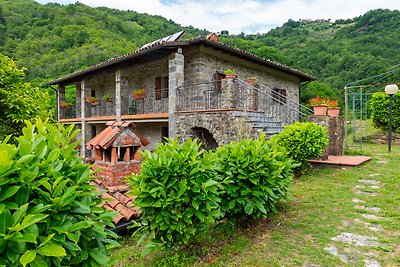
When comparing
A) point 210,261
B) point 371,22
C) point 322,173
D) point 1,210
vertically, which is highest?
point 371,22

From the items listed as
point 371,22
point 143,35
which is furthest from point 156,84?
point 371,22

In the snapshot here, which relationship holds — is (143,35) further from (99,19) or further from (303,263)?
(303,263)

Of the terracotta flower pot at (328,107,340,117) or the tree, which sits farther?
the terracotta flower pot at (328,107,340,117)

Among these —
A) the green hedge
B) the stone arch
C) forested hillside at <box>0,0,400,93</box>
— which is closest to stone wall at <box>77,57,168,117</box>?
the stone arch

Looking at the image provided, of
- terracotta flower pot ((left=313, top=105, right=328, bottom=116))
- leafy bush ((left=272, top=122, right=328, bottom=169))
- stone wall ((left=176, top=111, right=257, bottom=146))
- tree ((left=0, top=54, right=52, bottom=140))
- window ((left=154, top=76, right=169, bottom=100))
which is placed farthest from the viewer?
window ((left=154, top=76, right=169, bottom=100))

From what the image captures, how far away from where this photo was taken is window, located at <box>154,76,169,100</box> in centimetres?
1252

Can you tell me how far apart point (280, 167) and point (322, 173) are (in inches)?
152

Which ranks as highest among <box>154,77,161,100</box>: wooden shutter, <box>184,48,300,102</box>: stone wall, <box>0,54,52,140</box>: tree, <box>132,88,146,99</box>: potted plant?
<box>184,48,300,102</box>: stone wall

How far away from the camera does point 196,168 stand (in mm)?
3182

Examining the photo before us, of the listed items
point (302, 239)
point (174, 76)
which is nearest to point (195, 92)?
point (174, 76)

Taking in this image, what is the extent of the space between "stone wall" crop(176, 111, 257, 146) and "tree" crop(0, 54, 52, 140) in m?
3.58

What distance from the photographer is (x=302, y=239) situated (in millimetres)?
3762

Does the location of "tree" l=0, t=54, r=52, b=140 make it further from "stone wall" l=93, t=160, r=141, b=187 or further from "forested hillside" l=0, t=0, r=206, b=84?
"forested hillside" l=0, t=0, r=206, b=84

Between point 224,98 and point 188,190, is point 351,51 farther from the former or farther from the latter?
point 188,190
